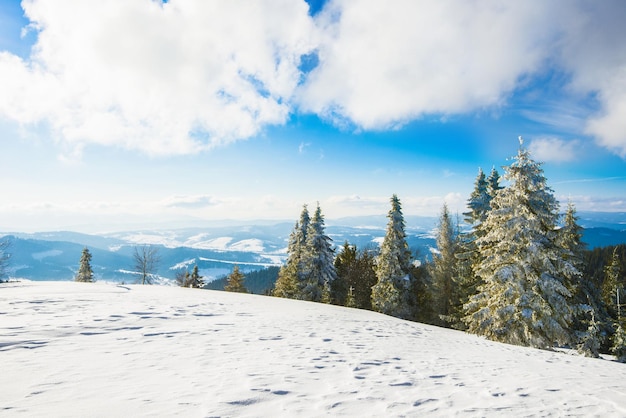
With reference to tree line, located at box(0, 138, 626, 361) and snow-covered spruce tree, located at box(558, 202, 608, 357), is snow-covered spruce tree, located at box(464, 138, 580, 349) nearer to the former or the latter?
tree line, located at box(0, 138, 626, 361)

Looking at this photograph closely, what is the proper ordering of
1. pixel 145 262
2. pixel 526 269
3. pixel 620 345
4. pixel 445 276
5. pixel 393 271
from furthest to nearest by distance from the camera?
1. pixel 145 262
2. pixel 445 276
3. pixel 393 271
4. pixel 620 345
5. pixel 526 269

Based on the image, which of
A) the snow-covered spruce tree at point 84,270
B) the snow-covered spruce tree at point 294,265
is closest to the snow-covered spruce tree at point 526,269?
the snow-covered spruce tree at point 294,265

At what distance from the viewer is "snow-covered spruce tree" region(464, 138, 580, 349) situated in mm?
14521

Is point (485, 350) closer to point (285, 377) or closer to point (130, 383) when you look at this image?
point (285, 377)

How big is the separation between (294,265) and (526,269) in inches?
913

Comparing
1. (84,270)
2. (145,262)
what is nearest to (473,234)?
(145,262)

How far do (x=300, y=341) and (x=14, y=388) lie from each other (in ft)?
18.3

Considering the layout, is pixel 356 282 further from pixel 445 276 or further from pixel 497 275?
→ pixel 497 275

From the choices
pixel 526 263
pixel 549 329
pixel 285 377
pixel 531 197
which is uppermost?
pixel 531 197

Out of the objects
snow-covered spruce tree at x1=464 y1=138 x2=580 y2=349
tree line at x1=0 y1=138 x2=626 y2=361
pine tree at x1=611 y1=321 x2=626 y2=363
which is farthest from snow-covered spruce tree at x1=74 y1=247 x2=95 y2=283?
pine tree at x1=611 y1=321 x2=626 y2=363

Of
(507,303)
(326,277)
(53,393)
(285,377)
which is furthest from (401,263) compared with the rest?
(53,393)

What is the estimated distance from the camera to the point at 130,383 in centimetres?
463

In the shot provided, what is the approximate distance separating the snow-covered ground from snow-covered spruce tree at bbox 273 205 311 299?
23.5 meters

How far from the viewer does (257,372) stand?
5.45 meters
